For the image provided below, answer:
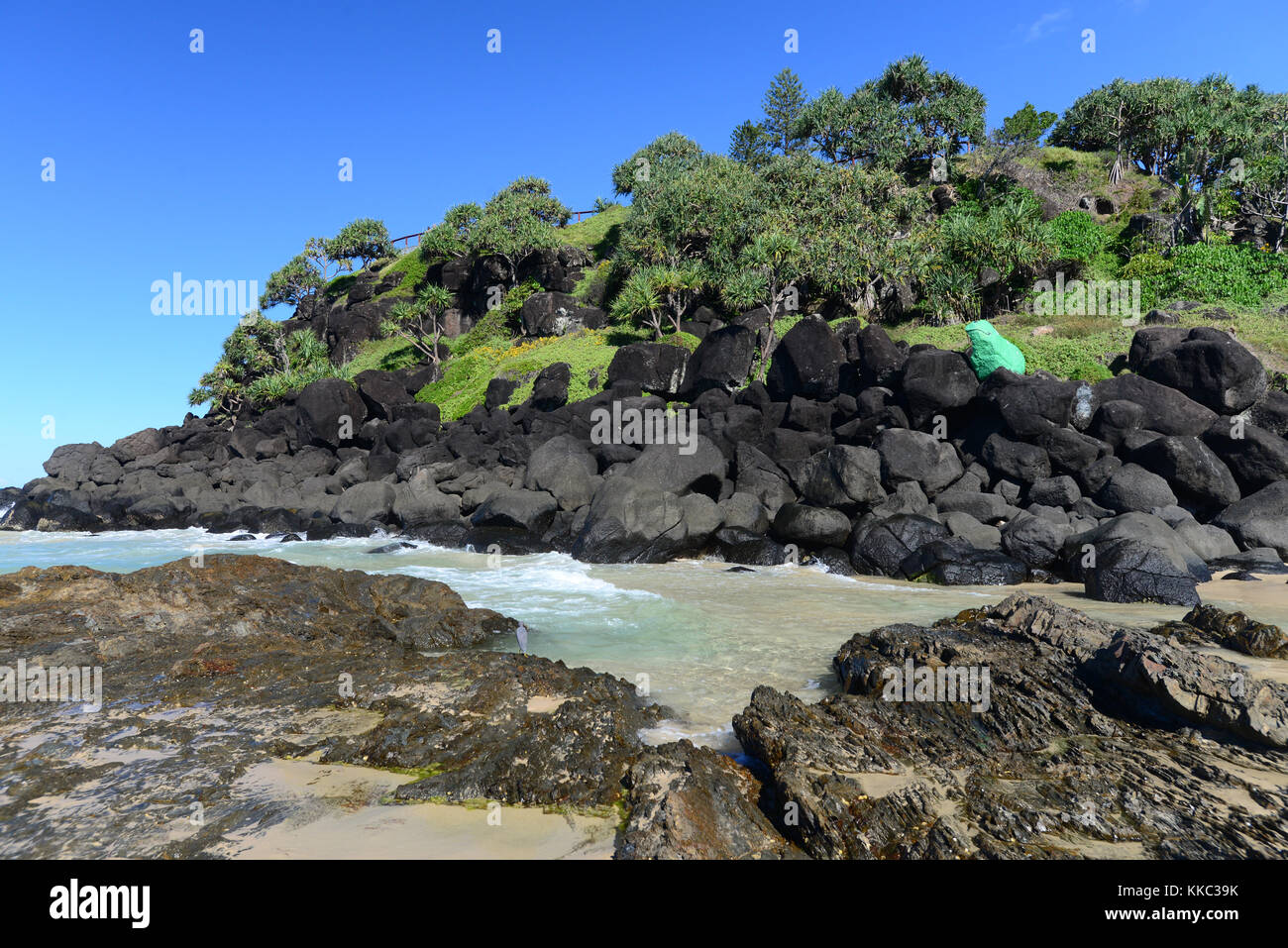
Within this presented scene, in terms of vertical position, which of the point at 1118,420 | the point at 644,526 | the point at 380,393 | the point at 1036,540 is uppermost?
the point at 380,393

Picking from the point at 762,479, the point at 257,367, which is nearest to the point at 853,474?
the point at 762,479

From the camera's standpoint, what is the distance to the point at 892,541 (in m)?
16.0

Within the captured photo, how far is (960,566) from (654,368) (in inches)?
719

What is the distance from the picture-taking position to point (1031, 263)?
1225 inches

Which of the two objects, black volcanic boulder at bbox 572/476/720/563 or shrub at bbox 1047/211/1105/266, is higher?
shrub at bbox 1047/211/1105/266

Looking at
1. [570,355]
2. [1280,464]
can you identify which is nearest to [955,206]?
[570,355]

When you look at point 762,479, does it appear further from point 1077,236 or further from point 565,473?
point 1077,236

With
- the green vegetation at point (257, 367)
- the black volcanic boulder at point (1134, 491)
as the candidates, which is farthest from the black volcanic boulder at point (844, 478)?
the green vegetation at point (257, 367)

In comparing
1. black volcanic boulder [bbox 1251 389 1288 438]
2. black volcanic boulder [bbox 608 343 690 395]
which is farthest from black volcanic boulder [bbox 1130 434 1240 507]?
black volcanic boulder [bbox 608 343 690 395]

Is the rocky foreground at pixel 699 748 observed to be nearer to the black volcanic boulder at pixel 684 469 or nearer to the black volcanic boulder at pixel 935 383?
the black volcanic boulder at pixel 684 469

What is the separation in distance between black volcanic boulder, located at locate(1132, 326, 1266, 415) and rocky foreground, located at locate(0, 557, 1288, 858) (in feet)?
44.9

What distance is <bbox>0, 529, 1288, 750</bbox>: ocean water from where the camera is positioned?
26.1 ft

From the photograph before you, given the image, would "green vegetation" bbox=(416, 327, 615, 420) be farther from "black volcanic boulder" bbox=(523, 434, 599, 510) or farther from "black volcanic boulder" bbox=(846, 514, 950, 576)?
"black volcanic boulder" bbox=(846, 514, 950, 576)
